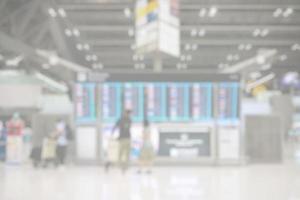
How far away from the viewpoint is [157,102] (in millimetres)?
15172

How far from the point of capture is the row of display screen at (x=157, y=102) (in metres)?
15.0

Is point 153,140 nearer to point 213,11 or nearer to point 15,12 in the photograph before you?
point 213,11

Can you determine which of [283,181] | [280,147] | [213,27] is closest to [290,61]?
[213,27]

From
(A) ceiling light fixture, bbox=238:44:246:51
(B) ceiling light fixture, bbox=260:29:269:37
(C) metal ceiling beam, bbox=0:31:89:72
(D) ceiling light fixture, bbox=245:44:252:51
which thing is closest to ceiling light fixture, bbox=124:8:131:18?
(C) metal ceiling beam, bbox=0:31:89:72

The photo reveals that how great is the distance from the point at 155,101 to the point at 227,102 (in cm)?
207

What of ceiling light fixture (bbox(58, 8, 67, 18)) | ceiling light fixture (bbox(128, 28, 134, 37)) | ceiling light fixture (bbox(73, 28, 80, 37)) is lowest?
ceiling light fixture (bbox(73, 28, 80, 37))

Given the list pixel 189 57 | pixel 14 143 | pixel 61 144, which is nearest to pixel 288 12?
pixel 189 57

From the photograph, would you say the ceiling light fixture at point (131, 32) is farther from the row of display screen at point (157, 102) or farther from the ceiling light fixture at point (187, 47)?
the row of display screen at point (157, 102)

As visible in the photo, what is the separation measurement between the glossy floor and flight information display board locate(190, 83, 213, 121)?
5.31 ft

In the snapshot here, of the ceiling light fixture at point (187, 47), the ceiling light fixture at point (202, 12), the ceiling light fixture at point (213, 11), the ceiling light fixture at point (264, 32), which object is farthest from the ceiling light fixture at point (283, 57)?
the ceiling light fixture at point (202, 12)

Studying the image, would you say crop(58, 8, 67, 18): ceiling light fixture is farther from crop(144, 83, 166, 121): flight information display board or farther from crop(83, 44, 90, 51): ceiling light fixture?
crop(144, 83, 166, 121): flight information display board

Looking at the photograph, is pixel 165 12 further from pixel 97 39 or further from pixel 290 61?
pixel 290 61

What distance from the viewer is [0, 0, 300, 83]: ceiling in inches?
1034

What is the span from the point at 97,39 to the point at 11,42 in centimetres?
747
